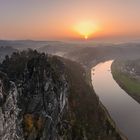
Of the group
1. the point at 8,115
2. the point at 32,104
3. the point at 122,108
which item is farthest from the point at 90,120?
the point at 8,115

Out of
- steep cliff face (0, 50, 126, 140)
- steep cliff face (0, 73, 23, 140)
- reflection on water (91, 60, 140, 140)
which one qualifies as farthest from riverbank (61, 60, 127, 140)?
steep cliff face (0, 73, 23, 140)

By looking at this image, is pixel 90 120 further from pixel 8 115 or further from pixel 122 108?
pixel 8 115

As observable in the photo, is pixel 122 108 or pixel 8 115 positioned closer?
pixel 8 115

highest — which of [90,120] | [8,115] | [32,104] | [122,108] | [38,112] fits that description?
[8,115]

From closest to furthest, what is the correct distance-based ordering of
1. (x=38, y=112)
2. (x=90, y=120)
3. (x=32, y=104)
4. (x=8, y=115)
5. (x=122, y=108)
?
(x=8, y=115)
(x=38, y=112)
(x=32, y=104)
(x=90, y=120)
(x=122, y=108)

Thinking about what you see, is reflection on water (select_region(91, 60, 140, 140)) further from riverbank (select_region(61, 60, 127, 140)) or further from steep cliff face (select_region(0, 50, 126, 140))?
steep cliff face (select_region(0, 50, 126, 140))

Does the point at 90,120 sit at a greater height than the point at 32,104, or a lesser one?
lesser

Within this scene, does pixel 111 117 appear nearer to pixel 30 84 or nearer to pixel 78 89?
pixel 78 89

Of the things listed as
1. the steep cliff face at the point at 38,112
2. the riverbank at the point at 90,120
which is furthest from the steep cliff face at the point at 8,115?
the riverbank at the point at 90,120

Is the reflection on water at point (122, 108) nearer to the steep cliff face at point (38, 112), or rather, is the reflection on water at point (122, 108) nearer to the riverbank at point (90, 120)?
the riverbank at point (90, 120)

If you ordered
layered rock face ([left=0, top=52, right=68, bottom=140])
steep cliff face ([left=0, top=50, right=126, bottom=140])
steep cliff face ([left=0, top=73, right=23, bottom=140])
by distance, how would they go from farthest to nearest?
1. steep cliff face ([left=0, top=50, right=126, bottom=140])
2. layered rock face ([left=0, top=52, right=68, bottom=140])
3. steep cliff face ([left=0, top=73, right=23, bottom=140])

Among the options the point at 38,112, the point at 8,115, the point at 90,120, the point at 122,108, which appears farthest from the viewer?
the point at 122,108
